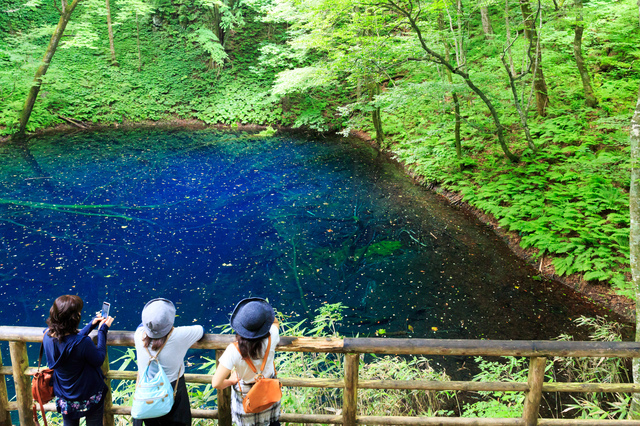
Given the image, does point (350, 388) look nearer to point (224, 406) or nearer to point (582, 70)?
point (224, 406)

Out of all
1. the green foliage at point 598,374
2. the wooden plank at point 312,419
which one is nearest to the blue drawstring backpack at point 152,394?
the wooden plank at point 312,419

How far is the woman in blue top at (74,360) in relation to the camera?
2352 millimetres

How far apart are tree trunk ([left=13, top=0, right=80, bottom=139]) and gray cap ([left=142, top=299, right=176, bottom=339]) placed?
18.9 metres

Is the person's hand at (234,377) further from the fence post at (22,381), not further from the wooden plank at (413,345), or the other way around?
the fence post at (22,381)

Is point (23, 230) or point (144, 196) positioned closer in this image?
point (23, 230)

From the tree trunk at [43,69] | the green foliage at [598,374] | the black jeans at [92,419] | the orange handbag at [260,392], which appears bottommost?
the green foliage at [598,374]

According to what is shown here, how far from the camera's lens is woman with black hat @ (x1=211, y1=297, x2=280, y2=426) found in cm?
225

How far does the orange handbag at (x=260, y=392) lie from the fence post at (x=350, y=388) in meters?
0.50

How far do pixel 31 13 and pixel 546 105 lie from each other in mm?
28171

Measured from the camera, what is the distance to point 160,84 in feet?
73.8

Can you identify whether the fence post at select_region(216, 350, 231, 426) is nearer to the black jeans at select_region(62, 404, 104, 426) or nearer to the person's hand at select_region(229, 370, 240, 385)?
the person's hand at select_region(229, 370, 240, 385)

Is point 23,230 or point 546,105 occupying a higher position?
point 546,105

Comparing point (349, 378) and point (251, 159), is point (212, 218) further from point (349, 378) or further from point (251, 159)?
point (349, 378)

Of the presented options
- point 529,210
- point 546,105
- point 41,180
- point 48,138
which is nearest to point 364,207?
point 529,210
